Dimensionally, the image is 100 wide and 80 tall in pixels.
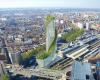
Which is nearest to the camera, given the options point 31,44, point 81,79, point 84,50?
point 81,79

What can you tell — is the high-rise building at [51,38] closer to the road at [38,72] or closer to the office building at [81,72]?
the road at [38,72]

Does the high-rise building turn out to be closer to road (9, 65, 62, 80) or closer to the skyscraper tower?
the skyscraper tower

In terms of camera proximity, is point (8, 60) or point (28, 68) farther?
point (8, 60)

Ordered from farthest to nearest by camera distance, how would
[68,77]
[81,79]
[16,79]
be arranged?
[16,79]
[68,77]
[81,79]

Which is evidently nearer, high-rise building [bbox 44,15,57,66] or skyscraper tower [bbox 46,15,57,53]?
high-rise building [bbox 44,15,57,66]

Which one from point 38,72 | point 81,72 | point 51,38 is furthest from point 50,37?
point 81,72

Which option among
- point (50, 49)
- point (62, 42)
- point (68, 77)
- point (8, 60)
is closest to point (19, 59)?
point (8, 60)

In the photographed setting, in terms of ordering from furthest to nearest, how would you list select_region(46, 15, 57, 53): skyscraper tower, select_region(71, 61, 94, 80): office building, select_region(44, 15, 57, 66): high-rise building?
select_region(46, 15, 57, 53): skyscraper tower < select_region(44, 15, 57, 66): high-rise building < select_region(71, 61, 94, 80): office building

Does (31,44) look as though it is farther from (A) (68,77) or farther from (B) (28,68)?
(A) (68,77)

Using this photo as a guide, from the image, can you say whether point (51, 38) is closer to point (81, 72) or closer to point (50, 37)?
point (50, 37)

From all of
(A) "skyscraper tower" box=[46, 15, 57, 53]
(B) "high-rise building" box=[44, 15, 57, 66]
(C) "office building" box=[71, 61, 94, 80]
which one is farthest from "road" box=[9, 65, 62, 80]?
(A) "skyscraper tower" box=[46, 15, 57, 53]

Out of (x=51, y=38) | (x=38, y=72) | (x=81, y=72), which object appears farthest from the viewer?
(x=51, y=38)
